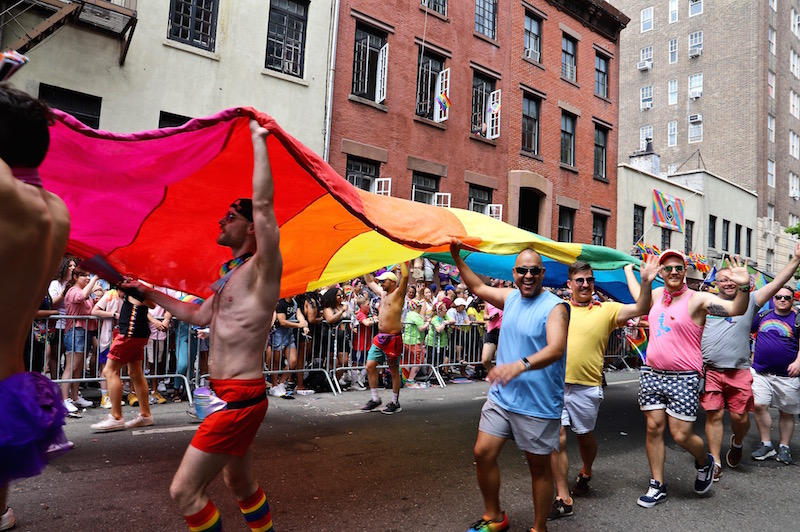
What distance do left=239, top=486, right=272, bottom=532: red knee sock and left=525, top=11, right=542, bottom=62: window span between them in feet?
65.4

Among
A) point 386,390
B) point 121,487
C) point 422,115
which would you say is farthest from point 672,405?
point 422,115

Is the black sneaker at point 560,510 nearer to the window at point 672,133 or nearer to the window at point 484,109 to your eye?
the window at point 484,109

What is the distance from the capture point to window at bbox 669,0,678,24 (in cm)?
3889

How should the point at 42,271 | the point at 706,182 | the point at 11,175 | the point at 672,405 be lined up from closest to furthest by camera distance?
1. the point at 11,175
2. the point at 42,271
3. the point at 672,405
4. the point at 706,182

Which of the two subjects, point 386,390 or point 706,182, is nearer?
point 386,390

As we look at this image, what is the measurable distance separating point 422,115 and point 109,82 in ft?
28.9

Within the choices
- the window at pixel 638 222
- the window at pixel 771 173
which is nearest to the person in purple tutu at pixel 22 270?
the window at pixel 638 222

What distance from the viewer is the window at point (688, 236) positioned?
2728 centimetres

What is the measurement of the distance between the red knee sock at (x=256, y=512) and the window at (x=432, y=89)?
50.3ft

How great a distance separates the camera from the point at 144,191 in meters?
4.30

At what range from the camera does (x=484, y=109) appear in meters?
18.9

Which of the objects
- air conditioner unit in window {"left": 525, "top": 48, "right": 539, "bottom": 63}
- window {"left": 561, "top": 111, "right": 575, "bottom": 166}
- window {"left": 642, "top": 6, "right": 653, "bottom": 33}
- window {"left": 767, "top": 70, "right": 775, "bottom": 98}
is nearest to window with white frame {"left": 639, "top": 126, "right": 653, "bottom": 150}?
window {"left": 767, "top": 70, "right": 775, "bottom": 98}

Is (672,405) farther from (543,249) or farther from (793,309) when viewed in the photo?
(793,309)

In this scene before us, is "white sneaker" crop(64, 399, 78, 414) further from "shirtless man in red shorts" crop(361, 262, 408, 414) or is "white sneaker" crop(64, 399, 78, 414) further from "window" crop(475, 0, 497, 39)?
"window" crop(475, 0, 497, 39)
